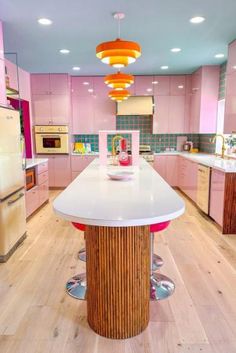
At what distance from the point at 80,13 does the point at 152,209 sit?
8.29 ft

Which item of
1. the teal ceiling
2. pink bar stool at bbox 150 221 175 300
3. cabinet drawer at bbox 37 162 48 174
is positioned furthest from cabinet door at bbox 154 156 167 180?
pink bar stool at bbox 150 221 175 300

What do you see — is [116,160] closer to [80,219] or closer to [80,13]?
[80,13]

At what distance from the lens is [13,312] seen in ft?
6.59

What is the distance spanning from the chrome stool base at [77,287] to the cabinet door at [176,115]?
4563 mm

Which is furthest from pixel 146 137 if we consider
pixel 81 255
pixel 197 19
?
pixel 81 255

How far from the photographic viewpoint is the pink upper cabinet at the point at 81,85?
6.12 meters

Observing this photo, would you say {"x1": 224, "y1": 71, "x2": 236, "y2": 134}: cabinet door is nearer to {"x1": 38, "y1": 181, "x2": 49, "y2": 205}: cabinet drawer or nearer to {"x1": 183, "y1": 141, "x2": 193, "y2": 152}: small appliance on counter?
{"x1": 183, "y1": 141, "x2": 193, "y2": 152}: small appliance on counter

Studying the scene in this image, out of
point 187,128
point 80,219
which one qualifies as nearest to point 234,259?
point 80,219

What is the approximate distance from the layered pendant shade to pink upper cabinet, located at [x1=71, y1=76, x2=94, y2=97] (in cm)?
423

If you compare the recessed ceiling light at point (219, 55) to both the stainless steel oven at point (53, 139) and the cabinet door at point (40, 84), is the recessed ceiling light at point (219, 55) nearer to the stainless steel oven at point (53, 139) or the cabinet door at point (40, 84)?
the stainless steel oven at point (53, 139)

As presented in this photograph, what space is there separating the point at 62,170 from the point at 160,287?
14.3 ft

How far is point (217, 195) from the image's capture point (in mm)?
3650

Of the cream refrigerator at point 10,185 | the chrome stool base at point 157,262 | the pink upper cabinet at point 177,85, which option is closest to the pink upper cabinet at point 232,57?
the pink upper cabinet at point 177,85

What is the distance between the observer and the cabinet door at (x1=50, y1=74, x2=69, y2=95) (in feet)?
19.4
